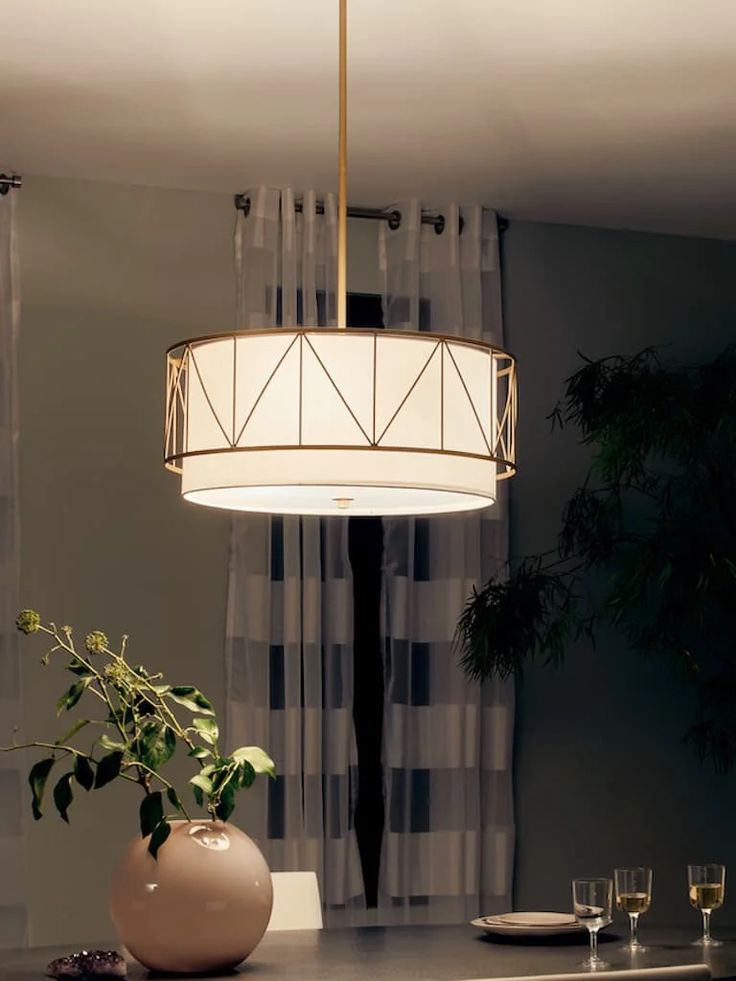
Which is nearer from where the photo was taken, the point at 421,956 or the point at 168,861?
the point at 168,861

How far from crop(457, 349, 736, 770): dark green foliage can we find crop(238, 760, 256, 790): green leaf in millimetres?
1728

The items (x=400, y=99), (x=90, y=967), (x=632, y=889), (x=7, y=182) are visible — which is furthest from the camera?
(x=7, y=182)

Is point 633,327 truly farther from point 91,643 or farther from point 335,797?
point 91,643

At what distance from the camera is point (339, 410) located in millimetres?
2076

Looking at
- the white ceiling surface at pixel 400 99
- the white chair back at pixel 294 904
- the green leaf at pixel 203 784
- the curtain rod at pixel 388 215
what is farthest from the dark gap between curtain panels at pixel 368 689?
the green leaf at pixel 203 784

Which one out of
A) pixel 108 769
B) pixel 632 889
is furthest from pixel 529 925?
pixel 108 769

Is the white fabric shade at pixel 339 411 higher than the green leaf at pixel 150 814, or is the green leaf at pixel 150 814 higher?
the white fabric shade at pixel 339 411

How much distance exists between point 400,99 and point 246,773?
195cm

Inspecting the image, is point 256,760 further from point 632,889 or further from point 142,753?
point 632,889

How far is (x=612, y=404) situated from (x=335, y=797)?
141 centimetres

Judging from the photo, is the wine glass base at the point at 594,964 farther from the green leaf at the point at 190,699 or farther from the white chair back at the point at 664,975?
the green leaf at the point at 190,699

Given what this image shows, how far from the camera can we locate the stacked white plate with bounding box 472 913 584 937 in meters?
2.71

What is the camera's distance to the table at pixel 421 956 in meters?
2.41

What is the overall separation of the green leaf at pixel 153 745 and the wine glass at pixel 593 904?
731 millimetres
